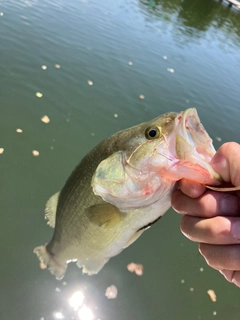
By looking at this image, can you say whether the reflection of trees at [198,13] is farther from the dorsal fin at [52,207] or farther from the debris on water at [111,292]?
the dorsal fin at [52,207]

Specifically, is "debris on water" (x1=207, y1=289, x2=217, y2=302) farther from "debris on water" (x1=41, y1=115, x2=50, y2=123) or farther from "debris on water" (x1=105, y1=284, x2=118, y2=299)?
"debris on water" (x1=41, y1=115, x2=50, y2=123)

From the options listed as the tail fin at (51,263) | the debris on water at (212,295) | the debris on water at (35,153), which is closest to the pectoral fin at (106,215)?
the tail fin at (51,263)

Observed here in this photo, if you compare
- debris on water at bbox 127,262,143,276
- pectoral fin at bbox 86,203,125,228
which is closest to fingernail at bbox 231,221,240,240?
pectoral fin at bbox 86,203,125,228

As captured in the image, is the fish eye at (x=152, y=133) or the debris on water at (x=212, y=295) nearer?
the fish eye at (x=152, y=133)

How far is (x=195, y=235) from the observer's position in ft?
5.23

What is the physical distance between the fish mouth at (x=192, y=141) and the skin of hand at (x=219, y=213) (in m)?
0.05

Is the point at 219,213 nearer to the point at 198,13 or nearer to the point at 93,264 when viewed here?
the point at 93,264

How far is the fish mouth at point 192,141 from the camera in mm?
1494

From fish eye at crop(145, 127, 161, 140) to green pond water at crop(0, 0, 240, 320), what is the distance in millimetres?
2416

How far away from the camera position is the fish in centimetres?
155

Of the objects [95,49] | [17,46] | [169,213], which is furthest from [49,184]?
[95,49]

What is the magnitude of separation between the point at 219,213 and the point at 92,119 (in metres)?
4.52

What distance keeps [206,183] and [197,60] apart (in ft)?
33.6

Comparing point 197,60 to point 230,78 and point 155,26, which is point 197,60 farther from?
point 155,26
